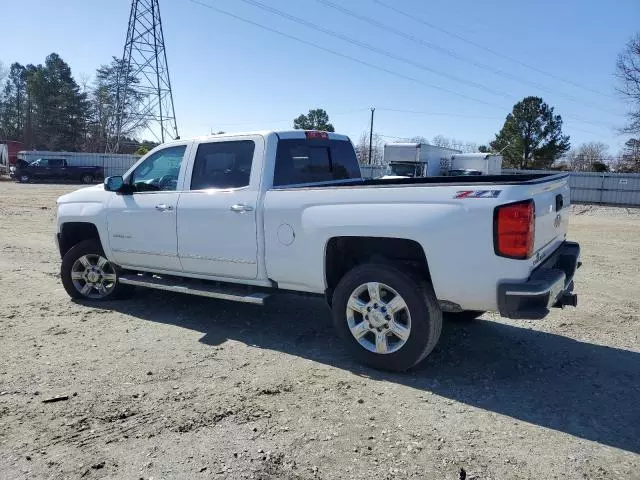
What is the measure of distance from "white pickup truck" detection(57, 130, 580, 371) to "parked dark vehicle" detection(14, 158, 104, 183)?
34.7 metres

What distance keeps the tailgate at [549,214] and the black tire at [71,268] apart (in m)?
4.75

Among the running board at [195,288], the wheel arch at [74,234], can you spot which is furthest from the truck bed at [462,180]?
the wheel arch at [74,234]

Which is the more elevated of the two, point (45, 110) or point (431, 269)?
point (45, 110)

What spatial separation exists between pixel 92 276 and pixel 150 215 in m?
1.39

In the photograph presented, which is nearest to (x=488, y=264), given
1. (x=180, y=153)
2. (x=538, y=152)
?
(x=180, y=153)

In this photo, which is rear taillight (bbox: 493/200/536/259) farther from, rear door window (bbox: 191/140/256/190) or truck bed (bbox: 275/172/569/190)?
rear door window (bbox: 191/140/256/190)

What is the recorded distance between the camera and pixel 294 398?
371 centimetres

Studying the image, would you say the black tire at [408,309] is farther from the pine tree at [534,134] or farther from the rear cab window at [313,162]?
the pine tree at [534,134]

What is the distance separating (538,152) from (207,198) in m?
47.7

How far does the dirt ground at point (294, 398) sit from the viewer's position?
2.91 meters

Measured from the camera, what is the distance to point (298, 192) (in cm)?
448

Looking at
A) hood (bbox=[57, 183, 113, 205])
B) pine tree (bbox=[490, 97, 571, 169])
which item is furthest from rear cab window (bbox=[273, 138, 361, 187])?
pine tree (bbox=[490, 97, 571, 169])

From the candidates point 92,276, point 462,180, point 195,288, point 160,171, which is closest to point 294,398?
point 195,288

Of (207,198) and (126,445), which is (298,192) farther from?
(126,445)
